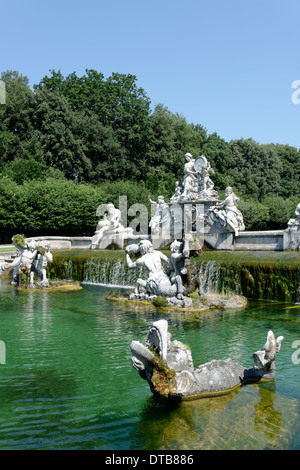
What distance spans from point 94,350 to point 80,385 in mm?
1582

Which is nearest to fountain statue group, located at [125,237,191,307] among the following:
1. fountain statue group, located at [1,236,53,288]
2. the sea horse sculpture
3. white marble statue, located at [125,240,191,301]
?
white marble statue, located at [125,240,191,301]

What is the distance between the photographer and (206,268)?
45.4 ft

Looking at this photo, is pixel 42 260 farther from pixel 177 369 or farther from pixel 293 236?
pixel 177 369

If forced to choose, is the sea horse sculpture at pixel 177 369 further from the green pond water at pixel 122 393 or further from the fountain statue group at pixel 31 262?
the fountain statue group at pixel 31 262

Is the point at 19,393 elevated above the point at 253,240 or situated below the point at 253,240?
below

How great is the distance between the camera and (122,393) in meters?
5.14

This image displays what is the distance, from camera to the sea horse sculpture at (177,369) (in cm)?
460

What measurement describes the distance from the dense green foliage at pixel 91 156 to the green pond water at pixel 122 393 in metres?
21.5

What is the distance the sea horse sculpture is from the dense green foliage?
25.9 metres

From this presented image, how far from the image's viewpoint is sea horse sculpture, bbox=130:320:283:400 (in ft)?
15.1

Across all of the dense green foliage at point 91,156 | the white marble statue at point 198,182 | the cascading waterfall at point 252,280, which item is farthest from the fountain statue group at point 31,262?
the dense green foliage at point 91,156

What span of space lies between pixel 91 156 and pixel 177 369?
36727mm

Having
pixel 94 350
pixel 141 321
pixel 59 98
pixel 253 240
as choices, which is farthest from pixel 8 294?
pixel 59 98
